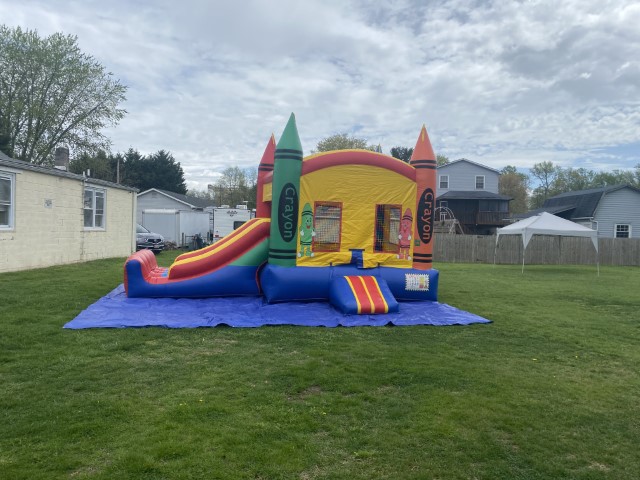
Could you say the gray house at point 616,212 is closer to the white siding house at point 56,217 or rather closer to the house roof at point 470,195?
the house roof at point 470,195

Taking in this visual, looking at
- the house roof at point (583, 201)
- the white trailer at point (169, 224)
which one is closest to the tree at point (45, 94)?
the white trailer at point (169, 224)

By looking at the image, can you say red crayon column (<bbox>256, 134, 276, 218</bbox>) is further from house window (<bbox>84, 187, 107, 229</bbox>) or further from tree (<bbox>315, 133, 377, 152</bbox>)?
tree (<bbox>315, 133, 377, 152</bbox>)

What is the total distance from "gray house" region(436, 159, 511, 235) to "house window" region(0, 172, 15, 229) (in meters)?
25.6

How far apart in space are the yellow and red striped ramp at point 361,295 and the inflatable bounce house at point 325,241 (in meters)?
0.03

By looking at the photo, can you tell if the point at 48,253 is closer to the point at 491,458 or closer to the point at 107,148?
the point at 491,458

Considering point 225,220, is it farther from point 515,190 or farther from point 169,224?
point 515,190

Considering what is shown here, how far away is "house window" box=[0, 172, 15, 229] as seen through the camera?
36.2 ft

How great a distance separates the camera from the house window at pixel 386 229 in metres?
9.38

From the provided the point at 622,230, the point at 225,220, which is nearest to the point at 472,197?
the point at 622,230

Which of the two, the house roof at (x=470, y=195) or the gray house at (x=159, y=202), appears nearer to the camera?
the gray house at (x=159, y=202)

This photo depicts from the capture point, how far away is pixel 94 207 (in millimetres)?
15570

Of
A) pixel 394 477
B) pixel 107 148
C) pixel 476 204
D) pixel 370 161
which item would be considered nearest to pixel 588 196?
pixel 476 204

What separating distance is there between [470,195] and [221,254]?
27.3 metres

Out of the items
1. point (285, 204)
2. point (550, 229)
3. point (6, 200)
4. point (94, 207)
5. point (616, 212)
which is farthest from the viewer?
point (616, 212)
